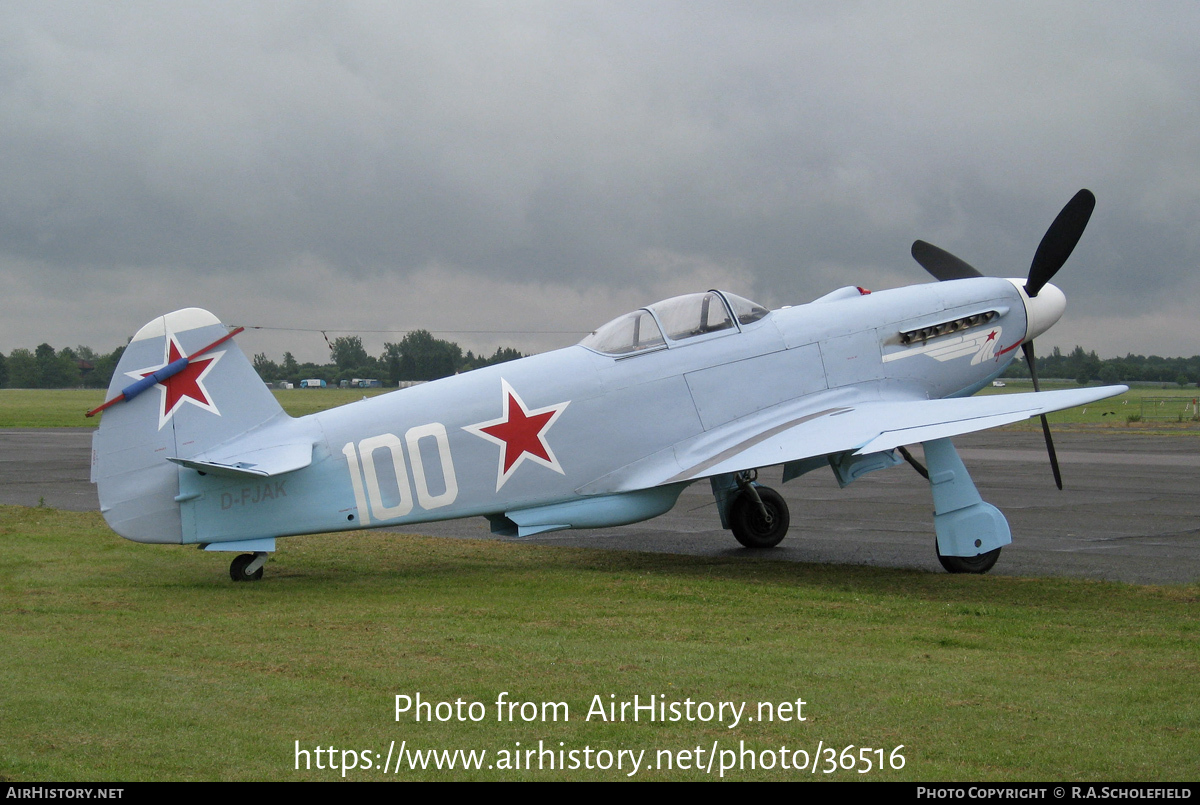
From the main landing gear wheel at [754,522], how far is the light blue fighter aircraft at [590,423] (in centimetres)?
133

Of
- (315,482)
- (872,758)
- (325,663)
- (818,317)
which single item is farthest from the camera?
(818,317)

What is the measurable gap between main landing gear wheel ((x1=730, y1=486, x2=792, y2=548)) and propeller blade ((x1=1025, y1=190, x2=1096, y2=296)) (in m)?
4.08

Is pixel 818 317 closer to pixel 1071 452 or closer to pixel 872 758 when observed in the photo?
pixel 872 758

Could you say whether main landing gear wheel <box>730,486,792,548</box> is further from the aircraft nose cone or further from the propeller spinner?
the aircraft nose cone

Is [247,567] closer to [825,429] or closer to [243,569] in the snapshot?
[243,569]

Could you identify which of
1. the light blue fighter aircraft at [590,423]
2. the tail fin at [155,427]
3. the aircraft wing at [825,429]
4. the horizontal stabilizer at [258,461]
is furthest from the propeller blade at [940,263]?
the tail fin at [155,427]

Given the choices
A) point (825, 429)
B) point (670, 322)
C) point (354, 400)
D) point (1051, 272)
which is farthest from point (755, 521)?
point (354, 400)

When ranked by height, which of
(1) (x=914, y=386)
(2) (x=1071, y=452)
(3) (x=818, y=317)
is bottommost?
(2) (x=1071, y=452)

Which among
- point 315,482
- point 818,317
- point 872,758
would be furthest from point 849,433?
point 872,758

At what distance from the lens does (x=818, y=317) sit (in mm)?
11180

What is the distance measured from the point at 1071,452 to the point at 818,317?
20.6m

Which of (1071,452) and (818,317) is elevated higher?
(818,317)
